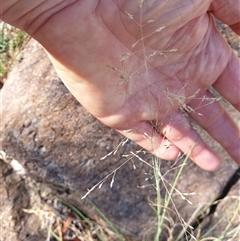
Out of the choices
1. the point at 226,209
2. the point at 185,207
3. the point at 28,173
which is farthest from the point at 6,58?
the point at 226,209

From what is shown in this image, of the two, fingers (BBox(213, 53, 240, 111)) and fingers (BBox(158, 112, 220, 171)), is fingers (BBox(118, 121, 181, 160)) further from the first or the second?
fingers (BBox(213, 53, 240, 111))

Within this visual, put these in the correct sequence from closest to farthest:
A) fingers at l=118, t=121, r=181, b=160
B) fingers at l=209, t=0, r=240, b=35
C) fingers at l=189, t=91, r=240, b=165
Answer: fingers at l=209, t=0, r=240, b=35
fingers at l=118, t=121, r=181, b=160
fingers at l=189, t=91, r=240, b=165

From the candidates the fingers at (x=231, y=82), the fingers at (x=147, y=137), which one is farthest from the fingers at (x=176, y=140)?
the fingers at (x=231, y=82)

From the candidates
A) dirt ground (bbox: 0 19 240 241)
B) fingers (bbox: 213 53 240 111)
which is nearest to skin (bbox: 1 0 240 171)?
fingers (bbox: 213 53 240 111)

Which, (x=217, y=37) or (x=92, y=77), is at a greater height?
(x=217, y=37)

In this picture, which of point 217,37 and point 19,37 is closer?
point 217,37

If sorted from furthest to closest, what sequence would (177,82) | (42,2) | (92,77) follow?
1. (177,82)
2. (92,77)
3. (42,2)

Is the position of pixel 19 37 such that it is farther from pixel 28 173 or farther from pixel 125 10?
pixel 125 10
